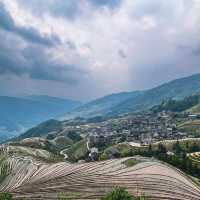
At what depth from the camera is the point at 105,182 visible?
4983 inches

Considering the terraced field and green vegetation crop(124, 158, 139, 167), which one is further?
green vegetation crop(124, 158, 139, 167)

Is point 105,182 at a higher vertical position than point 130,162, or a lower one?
lower

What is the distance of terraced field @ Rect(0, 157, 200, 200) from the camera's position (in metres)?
115

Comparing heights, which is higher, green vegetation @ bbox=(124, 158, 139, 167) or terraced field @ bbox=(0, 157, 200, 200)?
green vegetation @ bbox=(124, 158, 139, 167)

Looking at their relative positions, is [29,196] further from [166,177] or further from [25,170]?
[25,170]

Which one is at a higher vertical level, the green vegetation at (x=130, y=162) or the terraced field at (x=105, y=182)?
the green vegetation at (x=130, y=162)

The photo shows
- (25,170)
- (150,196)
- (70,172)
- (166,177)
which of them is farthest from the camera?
(25,170)

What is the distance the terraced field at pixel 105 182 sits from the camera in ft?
379

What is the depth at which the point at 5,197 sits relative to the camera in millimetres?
82562

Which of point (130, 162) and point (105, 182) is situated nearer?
point (105, 182)

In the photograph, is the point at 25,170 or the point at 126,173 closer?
the point at 126,173

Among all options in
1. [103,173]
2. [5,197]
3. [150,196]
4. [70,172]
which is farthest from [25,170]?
[5,197]

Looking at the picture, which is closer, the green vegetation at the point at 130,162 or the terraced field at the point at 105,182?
Result: the terraced field at the point at 105,182

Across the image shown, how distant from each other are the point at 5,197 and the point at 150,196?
4150 cm
